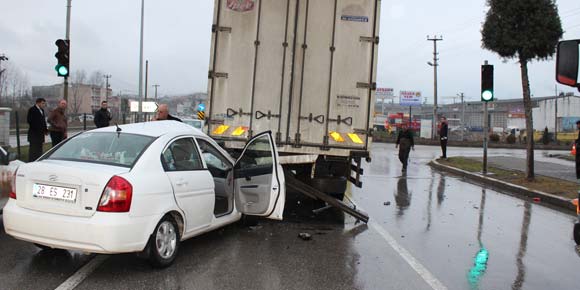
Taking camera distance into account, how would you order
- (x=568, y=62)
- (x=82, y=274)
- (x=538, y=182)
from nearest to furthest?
(x=568, y=62)
(x=82, y=274)
(x=538, y=182)

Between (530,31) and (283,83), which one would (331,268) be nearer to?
(283,83)

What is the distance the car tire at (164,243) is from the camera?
491 cm

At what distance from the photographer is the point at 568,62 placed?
4215 millimetres

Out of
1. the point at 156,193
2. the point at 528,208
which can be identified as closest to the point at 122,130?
the point at 156,193

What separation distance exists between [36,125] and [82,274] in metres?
7.69

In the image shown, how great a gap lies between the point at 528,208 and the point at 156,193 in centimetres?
795

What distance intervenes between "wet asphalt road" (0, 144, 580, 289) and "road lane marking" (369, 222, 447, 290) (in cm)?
5

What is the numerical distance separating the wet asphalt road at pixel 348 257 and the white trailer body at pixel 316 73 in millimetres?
1412

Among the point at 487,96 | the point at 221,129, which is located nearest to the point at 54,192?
the point at 221,129

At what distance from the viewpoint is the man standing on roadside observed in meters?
11.7

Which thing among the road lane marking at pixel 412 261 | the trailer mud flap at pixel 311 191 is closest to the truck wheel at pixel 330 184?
the trailer mud flap at pixel 311 191

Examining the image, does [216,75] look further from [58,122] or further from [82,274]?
[58,122]

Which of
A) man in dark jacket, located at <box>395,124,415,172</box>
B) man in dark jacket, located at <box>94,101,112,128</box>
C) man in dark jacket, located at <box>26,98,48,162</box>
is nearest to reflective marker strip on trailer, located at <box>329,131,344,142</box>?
man in dark jacket, located at <box>26,98,48,162</box>

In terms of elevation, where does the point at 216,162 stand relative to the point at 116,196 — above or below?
above
